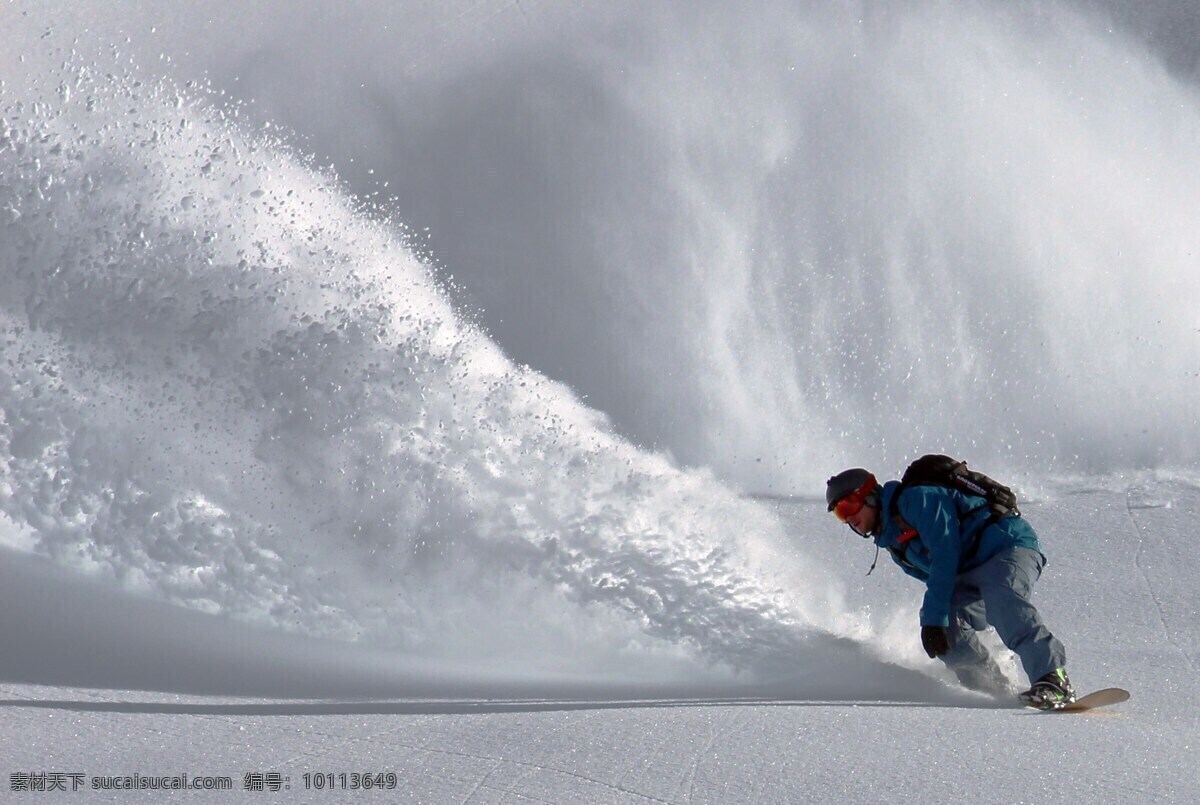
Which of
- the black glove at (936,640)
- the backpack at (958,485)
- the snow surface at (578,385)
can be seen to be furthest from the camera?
the backpack at (958,485)

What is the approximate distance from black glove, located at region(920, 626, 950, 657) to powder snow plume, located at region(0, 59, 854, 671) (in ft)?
2.25

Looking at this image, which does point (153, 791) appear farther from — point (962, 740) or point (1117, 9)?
point (1117, 9)

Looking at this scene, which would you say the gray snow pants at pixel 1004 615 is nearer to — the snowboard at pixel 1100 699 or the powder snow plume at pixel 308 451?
the snowboard at pixel 1100 699

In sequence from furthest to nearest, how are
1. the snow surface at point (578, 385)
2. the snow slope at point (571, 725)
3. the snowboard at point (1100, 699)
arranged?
the snowboard at point (1100, 699) → the snow surface at point (578, 385) → the snow slope at point (571, 725)

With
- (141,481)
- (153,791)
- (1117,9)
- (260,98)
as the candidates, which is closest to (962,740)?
(153,791)

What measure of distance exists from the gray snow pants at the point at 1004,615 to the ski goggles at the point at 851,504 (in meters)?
0.43

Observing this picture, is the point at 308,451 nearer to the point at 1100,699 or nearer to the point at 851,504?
the point at 851,504

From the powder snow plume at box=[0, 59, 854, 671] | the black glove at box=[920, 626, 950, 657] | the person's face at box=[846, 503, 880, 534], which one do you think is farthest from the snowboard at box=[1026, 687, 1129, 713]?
the powder snow plume at box=[0, 59, 854, 671]

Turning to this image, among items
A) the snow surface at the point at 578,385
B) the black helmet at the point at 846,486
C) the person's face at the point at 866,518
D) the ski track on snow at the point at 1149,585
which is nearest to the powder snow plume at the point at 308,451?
the snow surface at the point at 578,385

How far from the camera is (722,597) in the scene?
5.12 meters

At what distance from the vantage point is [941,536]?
4391mm

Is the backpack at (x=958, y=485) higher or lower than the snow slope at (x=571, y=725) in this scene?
higher

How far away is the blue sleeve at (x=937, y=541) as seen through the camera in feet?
14.3

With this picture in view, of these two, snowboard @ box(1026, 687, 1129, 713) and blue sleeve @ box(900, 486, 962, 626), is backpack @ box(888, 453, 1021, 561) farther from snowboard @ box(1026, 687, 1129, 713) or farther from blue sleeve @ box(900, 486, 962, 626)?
snowboard @ box(1026, 687, 1129, 713)
